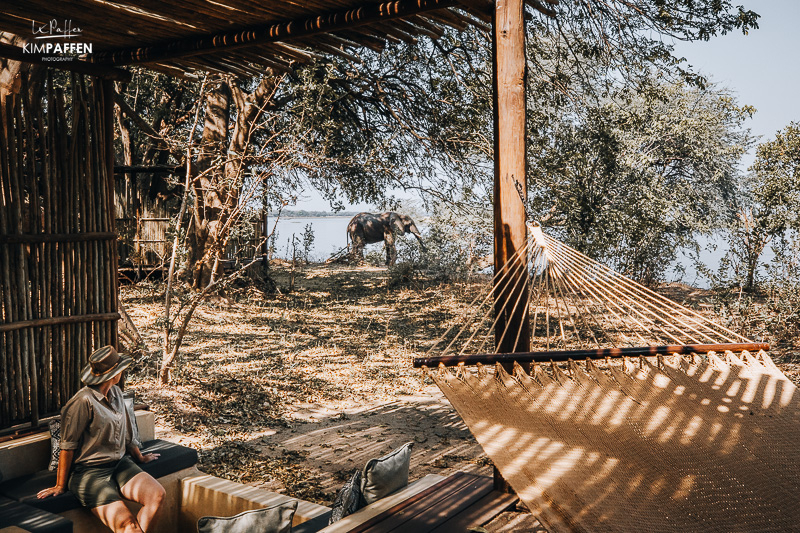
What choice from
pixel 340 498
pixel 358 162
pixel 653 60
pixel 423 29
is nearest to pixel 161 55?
pixel 423 29

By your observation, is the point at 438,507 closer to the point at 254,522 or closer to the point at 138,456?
the point at 254,522

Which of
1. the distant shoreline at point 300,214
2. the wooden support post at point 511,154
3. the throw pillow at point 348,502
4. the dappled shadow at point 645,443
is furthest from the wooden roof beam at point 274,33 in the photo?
the distant shoreline at point 300,214

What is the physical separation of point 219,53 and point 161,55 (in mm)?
305

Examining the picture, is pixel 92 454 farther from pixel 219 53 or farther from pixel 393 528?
pixel 219 53

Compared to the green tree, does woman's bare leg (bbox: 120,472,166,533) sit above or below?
below

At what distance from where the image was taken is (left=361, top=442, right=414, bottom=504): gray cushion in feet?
8.46

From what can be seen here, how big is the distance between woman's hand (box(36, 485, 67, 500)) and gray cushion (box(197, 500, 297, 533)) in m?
1.07

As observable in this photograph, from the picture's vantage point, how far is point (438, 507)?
2.56m

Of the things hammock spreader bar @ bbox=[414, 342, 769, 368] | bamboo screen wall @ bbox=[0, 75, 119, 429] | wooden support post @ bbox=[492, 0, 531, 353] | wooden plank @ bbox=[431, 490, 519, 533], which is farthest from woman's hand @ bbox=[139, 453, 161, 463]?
wooden support post @ bbox=[492, 0, 531, 353]

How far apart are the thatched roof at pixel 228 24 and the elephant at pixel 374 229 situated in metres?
11.1

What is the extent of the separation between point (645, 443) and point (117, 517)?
2.15 m

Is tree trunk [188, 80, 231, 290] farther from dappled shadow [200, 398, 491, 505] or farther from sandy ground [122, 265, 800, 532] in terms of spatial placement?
dappled shadow [200, 398, 491, 505]

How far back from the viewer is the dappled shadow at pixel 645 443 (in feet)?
6.26

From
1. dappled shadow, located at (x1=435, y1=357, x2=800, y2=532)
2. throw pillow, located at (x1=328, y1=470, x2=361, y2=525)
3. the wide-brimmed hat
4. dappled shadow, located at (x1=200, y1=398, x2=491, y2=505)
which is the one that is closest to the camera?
dappled shadow, located at (x1=435, y1=357, x2=800, y2=532)
